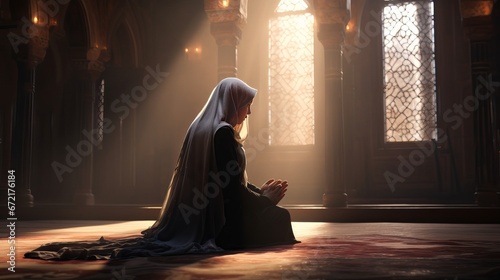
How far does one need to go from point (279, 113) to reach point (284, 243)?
8149mm

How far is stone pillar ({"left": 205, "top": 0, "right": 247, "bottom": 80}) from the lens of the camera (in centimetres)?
810

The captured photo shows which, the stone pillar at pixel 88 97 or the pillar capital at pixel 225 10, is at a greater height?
the pillar capital at pixel 225 10

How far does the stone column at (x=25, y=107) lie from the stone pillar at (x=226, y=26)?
3054mm

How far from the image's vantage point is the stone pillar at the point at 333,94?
790cm

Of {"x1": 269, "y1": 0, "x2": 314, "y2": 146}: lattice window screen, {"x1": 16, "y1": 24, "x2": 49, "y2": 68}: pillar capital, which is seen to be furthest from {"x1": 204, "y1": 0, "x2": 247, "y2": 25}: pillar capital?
{"x1": 269, "y1": 0, "x2": 314, "y2": 146}: lattice window screen

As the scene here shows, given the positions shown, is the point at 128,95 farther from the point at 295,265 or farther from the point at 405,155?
the point at 295,265

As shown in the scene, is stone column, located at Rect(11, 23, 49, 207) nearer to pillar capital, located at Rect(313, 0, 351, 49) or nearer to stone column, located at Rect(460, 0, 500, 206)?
pillar capital, located at Rect(313, 0, 351, 49)

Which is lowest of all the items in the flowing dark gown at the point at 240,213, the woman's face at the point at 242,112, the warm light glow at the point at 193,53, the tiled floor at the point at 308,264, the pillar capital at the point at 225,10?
the tiled floor at the point at 308,264

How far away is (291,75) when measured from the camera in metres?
12.0

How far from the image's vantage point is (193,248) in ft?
11.5

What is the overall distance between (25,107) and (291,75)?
533 cm

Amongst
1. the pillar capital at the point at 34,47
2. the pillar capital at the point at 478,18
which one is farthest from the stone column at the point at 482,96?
the pillar capital at the point at 34,47

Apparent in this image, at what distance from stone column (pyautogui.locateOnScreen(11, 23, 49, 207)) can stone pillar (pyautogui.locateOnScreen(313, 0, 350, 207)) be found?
14.9 ft

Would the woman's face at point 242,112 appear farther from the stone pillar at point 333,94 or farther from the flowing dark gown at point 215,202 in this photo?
the stone pillar at point 333,94
